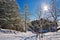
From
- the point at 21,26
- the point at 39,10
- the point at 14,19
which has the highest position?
the point at 39,10

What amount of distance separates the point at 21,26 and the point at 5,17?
299 centimetres

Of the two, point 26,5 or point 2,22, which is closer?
point 2,22

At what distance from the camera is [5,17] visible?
15914 millimetres

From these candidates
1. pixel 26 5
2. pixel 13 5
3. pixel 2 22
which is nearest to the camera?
pixel 2 22

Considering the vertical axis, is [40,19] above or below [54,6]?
below

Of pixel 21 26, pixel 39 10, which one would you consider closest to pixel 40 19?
pixel 39 10

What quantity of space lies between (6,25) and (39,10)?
5.13m

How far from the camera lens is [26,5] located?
22.5 meters

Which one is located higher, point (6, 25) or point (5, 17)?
point (5, 17)

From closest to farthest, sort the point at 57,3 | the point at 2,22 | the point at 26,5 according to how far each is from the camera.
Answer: the point at 2,22 < the point at 57,3 < the point at 26,5

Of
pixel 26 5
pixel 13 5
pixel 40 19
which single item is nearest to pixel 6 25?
pixel 13 5

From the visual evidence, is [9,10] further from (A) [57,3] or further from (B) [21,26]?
(A) [57,3]

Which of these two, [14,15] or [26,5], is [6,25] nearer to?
[14,15]

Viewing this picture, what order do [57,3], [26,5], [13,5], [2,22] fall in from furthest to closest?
1. [26,5]
2. [57,3]
3. [13,5]
4. [2,22]
